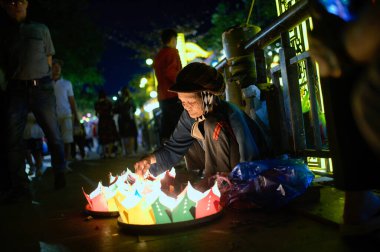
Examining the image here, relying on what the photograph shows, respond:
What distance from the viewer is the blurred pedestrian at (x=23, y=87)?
13.1 ft

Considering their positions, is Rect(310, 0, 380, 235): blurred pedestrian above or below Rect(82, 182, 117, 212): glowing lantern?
above

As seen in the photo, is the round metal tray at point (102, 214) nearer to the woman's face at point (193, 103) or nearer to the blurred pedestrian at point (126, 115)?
the woman's face at point (193, 103)

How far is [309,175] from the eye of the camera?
2.38m

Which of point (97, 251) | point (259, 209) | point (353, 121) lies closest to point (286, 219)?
point (259, 209)

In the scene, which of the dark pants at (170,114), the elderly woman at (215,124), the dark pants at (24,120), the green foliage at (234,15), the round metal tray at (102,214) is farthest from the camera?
the green foliage at (234,15)

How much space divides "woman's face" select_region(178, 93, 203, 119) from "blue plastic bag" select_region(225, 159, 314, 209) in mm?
714

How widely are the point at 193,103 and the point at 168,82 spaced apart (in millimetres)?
2703

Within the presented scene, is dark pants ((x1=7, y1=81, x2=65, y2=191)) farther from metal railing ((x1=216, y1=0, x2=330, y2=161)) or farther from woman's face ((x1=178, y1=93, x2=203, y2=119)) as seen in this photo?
metal railing ((x1=216, y1=0, x2=330, y2=161))

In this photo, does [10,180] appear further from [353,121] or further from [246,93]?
[353,121]

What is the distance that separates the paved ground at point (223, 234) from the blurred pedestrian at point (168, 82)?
2810mm

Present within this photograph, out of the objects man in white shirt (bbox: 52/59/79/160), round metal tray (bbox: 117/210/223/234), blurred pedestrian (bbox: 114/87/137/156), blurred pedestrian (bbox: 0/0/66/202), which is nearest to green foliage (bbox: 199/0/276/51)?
blurred pedestrian (bbox: 114/87/137/156)

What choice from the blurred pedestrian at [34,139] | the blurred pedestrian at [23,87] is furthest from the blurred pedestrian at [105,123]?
the blurred pedestrian at [23,87]

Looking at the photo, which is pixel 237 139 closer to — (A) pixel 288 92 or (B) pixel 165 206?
(A) pixel 288 92

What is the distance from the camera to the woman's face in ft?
9.52
